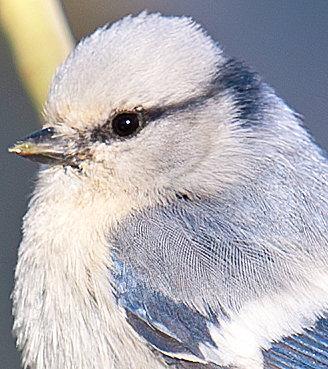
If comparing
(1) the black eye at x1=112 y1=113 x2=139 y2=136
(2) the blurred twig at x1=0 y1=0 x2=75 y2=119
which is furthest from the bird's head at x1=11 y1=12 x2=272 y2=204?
(2) the blurred twig at x1=0 y1=0 x2=75 y2=119

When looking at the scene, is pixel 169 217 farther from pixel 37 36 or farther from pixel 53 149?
pixel 37 36

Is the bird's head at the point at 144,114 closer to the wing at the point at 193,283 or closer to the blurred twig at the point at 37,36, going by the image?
the wing at the point at 193,283

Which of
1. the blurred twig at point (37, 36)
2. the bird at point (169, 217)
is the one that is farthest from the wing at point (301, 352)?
the blurred twig at point (37, 36)

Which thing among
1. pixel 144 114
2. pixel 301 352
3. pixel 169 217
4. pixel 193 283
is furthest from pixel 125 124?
pixel 301 352

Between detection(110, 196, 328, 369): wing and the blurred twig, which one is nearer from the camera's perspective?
detection(110, 196, 328, 369): wing

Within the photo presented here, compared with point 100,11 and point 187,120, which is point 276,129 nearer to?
point 187,120

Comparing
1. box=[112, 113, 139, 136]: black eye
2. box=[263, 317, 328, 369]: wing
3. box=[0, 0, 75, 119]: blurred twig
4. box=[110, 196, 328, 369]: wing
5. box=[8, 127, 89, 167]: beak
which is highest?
box=[0, 0, 75, 119]: blurred twig

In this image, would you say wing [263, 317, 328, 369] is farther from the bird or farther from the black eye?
the black eye
